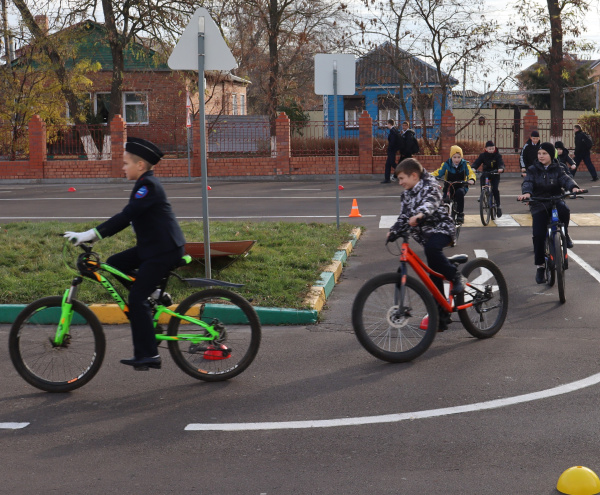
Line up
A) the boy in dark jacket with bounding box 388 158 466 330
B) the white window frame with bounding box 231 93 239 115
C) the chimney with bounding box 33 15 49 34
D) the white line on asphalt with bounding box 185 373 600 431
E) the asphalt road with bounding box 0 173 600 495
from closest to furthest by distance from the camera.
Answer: the asphalt road with bounding box 0 173 600 495 → the white line on asphalt with bounding box 185 373 600 431 → the boy in dark jacket with bounding box 388 158 466 330 → the chimney with bounding box 33 15 49 34 → the white window frame with bounding box 231 93 239 115

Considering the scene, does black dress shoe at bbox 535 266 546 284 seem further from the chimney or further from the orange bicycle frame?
the chimney

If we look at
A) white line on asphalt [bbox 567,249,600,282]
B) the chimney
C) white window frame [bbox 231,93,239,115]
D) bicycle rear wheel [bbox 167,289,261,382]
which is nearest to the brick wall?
the chimney

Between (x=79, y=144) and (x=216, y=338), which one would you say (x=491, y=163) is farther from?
(x=79, y=144)

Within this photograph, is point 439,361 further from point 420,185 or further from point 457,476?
point 457,476

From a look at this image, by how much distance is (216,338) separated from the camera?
5.90 m

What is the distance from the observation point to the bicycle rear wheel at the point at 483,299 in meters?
6.93

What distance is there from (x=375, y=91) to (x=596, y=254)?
3849cm

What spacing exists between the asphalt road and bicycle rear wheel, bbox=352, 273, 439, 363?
0.13 m

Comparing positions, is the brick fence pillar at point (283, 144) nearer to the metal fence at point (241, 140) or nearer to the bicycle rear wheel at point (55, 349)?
the metal fence at point (241, 140)

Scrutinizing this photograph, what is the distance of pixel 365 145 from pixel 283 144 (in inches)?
116

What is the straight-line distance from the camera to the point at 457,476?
4086 mm

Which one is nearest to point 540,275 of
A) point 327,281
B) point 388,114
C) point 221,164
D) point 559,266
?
point 559,266

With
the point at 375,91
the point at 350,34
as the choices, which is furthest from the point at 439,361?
the point at 375,91

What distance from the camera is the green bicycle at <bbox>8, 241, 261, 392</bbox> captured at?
572 centimetres
